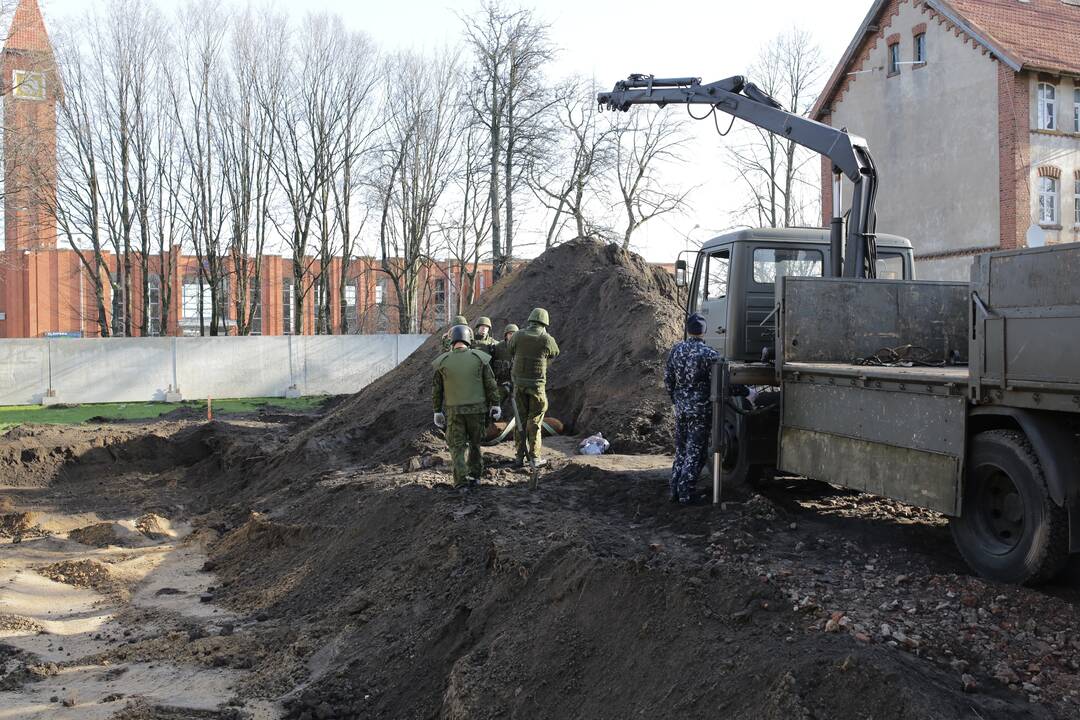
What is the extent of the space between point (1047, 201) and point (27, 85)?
30.0m

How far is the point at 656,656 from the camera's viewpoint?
5.14 metres

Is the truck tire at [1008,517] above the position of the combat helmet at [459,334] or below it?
below

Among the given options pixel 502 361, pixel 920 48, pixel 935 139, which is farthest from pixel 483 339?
pixel 920 48

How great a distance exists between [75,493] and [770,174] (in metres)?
33.6

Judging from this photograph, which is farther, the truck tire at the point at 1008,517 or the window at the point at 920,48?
the window at the point at 920,48

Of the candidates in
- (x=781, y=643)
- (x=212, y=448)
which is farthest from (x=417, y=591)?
(x=212, y=448)

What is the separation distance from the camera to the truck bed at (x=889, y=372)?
20.5ft

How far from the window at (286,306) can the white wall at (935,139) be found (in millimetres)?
34049

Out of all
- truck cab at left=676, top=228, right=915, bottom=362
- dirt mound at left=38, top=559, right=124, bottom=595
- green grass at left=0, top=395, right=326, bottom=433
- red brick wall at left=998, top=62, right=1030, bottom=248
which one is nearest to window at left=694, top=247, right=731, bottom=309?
truck cab at left=676, top=228, right=915, bottom=362

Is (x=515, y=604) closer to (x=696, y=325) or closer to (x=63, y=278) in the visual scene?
(x=696, y=325)

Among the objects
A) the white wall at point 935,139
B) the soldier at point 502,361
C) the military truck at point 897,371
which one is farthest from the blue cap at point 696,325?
the white wall at point 935,139

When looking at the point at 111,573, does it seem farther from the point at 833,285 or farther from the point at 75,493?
the point at 833,285

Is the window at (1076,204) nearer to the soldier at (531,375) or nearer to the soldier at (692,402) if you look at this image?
the soldier at (531,375)

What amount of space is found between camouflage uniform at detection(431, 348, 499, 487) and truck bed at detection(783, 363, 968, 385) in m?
3.38
